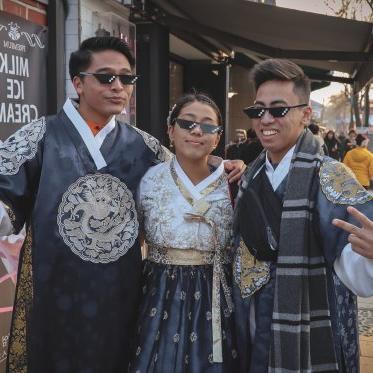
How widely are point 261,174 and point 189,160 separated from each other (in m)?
0.34

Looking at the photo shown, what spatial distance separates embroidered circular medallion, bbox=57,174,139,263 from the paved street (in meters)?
2.16

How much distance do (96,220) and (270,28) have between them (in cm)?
571

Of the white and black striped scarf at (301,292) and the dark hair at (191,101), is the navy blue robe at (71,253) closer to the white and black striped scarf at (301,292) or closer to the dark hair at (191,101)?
the dark hair at (191,101)

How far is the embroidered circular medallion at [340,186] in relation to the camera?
1806 millimetres

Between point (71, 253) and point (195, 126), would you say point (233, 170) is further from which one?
point (71, 253)

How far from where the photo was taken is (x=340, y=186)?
185cm

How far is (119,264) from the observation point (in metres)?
2.25

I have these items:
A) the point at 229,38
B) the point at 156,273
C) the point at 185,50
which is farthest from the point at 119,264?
the point at 185,50

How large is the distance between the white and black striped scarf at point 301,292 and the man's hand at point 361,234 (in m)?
0.22

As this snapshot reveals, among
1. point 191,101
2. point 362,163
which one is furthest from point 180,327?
point 362,163

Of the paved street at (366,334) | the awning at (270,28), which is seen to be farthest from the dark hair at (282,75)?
the awning at (270,28)

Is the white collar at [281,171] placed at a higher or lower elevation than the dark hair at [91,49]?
lower

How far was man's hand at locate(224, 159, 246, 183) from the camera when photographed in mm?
2414

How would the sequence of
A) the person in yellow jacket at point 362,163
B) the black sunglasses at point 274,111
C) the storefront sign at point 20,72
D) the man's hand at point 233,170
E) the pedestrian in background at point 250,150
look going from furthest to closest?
the person in yellow jacket at point 362,163 → the pedestrian in background at point 250,150 → the storefront sign at point 20,72 → the man's hand at point 233,170 → the black sunglasses at point 274,111
